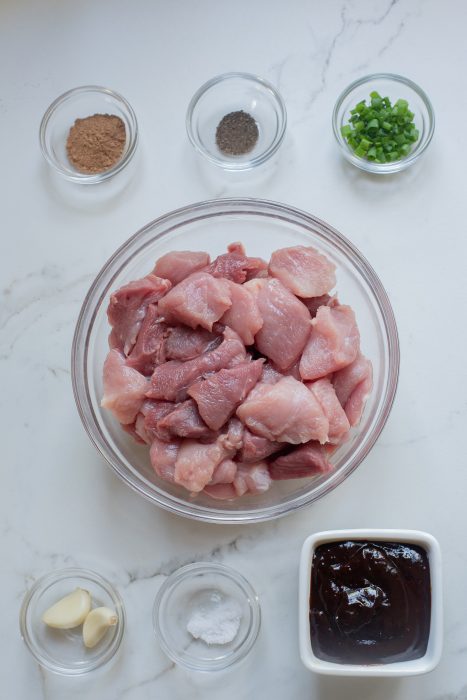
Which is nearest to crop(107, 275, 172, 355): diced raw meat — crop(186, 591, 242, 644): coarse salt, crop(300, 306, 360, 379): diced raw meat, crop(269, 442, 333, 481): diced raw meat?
crop(300, 306, 360, 379): diced raw meat

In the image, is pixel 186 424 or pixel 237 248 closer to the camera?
pixel 186 424

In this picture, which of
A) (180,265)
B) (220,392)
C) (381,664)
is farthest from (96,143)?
(381,664)

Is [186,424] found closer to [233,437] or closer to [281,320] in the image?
[233,437]

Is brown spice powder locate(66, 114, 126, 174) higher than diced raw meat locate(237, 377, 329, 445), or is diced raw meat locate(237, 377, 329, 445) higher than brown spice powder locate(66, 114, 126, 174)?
brown spice powder locate(66, 114, 126, 174)

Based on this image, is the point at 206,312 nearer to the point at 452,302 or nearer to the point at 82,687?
the point at 452,302

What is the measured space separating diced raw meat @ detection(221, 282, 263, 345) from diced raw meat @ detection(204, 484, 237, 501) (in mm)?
480

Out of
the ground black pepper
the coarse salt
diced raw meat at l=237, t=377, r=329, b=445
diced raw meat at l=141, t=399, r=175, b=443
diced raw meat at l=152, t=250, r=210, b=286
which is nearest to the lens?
diced raw meat at l=237, t=377, r=329, b=445

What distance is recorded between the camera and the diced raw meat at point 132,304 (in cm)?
262

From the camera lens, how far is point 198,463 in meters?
2.48

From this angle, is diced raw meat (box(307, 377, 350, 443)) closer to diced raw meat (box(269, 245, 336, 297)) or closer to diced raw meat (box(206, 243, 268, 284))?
diced raw meat (box(269, 245, 336, 297))

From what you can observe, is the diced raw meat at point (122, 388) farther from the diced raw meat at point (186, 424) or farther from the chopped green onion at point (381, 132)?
the chopped green onion at point (381, 132)

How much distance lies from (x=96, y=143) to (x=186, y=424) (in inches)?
46.8

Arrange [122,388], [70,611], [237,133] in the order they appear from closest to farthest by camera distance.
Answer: [122,388], [70,611], [237,133]

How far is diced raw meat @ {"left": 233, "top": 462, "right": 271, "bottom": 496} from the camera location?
2549 millimetres
